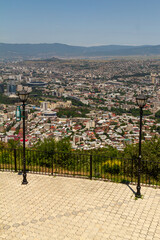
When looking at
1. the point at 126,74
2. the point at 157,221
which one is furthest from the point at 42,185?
the point at 126,74

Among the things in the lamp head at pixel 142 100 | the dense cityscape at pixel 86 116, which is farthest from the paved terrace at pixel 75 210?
the dense cityscape at pixel 86 116

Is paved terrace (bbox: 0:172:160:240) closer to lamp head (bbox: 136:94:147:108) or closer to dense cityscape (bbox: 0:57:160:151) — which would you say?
lamp head (bbox: 136:94:147:108)

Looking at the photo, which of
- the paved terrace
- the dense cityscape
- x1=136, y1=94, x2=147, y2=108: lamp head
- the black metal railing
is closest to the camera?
the paved terrace

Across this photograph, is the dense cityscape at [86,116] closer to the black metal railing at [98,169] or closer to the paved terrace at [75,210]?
the black metal railing at [98,169]

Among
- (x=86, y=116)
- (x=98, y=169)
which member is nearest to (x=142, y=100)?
(x=98, y=169)

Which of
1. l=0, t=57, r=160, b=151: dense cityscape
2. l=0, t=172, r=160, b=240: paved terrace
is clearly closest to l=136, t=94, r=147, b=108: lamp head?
l=0, t=57, r=160, b=151: dense cityscape

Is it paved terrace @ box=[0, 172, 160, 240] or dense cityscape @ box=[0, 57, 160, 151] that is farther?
dense cityscape @ box=[0, 57, 160, 151]

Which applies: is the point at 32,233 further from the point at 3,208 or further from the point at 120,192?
the point at 120,192

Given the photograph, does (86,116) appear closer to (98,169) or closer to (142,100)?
(98,169)
